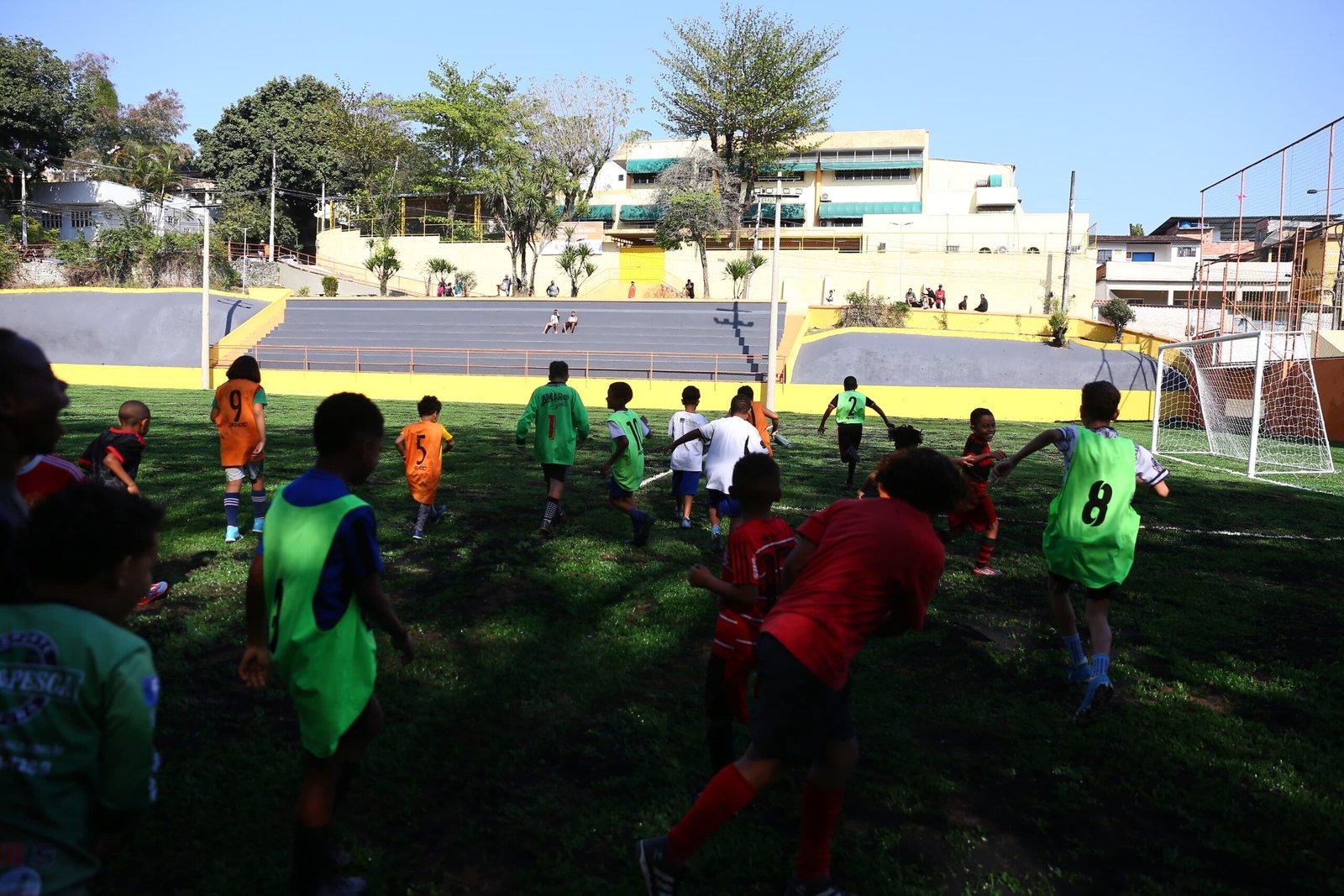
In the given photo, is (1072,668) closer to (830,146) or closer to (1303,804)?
(1303,804)

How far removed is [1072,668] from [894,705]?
1.10 meters

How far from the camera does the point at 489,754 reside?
162 inches

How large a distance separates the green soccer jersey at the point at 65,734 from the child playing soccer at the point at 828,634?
165 centimetres

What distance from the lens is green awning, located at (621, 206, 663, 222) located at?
59531mm

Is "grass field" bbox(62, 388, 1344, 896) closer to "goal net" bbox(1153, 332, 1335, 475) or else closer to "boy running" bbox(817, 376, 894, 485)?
"boy running" bbox(817, 376, 894, 485)

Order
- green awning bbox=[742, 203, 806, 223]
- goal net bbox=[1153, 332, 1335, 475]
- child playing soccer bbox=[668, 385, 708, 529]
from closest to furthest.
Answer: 1. child playing soccer bbox=[668, 385, 708, 529]
2. goal net bbox=[1153, 332, 1335, 475]
3. green awning bbox=[742, 203, 806, 223]

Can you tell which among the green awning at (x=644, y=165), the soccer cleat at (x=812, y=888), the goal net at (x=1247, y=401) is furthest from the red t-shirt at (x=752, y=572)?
the green awning at (x=644, y=165)

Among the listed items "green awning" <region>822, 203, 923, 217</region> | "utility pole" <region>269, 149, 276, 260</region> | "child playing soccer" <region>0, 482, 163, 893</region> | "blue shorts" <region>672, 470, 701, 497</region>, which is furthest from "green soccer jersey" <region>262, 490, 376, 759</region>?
"green awning" <region>822, 203, 923, 217</region>

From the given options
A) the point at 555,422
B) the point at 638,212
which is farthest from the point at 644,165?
the point at 555,422

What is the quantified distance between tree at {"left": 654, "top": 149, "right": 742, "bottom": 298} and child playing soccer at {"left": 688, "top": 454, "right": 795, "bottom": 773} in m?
42.2

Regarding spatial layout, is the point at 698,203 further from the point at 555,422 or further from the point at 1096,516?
the point at 1096,516

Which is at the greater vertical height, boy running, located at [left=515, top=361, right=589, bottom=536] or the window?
the window

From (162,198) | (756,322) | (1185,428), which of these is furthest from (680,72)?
(1185,428)

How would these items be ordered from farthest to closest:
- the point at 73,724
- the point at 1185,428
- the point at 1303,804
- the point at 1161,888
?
the point at 1185,428
the point at 1303,804
the point at 1161,888
the point at 73,724
